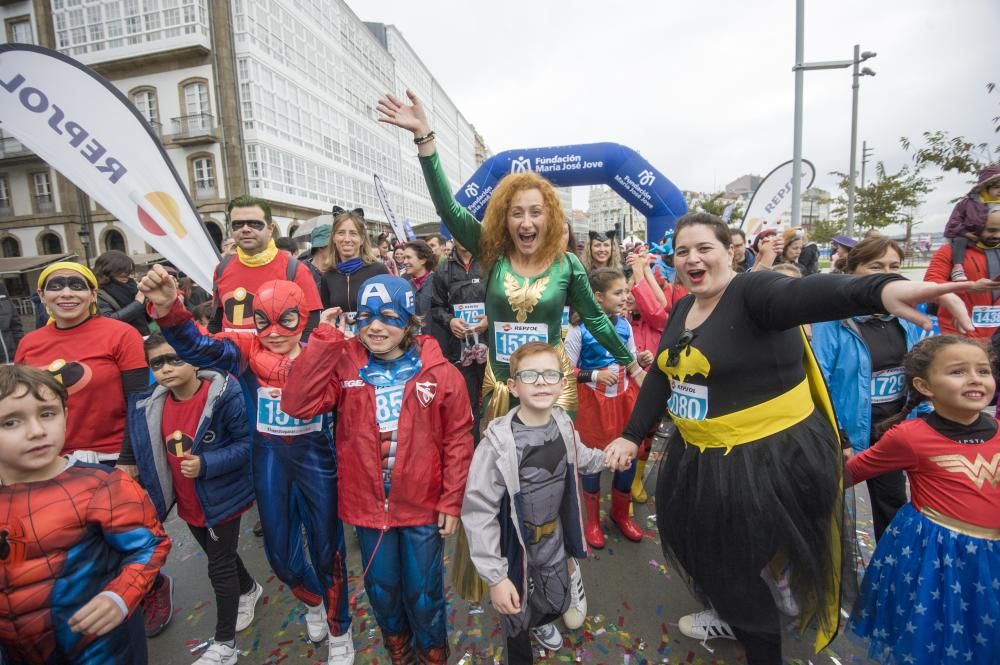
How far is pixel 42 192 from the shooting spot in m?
24.3

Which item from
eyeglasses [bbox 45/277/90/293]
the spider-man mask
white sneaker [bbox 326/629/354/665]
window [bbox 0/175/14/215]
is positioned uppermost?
window [bbox 0/175/14/215]

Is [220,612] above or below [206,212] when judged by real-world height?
below

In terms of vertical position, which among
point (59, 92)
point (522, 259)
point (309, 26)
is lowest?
point (522, 259)

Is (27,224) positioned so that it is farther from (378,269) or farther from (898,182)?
(898,182)

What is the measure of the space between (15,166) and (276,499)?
110 ft

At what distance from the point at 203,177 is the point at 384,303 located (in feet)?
85.4

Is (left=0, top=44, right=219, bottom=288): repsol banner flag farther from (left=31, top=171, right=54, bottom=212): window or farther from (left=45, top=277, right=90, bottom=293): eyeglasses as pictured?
(left=31, top=171, right=54, bottom=212): window

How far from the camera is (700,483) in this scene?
6.33 ft

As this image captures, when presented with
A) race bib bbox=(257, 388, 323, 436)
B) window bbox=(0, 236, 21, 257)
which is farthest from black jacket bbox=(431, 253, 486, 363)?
window bbox=(0, 236, 21, 257)

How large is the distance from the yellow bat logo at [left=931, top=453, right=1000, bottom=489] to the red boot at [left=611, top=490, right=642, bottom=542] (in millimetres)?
1738

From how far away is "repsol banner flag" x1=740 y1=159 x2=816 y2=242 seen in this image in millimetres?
8273

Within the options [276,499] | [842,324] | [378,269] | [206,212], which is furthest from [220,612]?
[206,212]

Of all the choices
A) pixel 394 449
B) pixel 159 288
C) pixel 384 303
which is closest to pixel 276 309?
pixel 159 288

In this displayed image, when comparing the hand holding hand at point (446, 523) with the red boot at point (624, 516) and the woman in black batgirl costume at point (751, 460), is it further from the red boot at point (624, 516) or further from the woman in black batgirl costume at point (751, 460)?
the red boot at point (624, 516)
